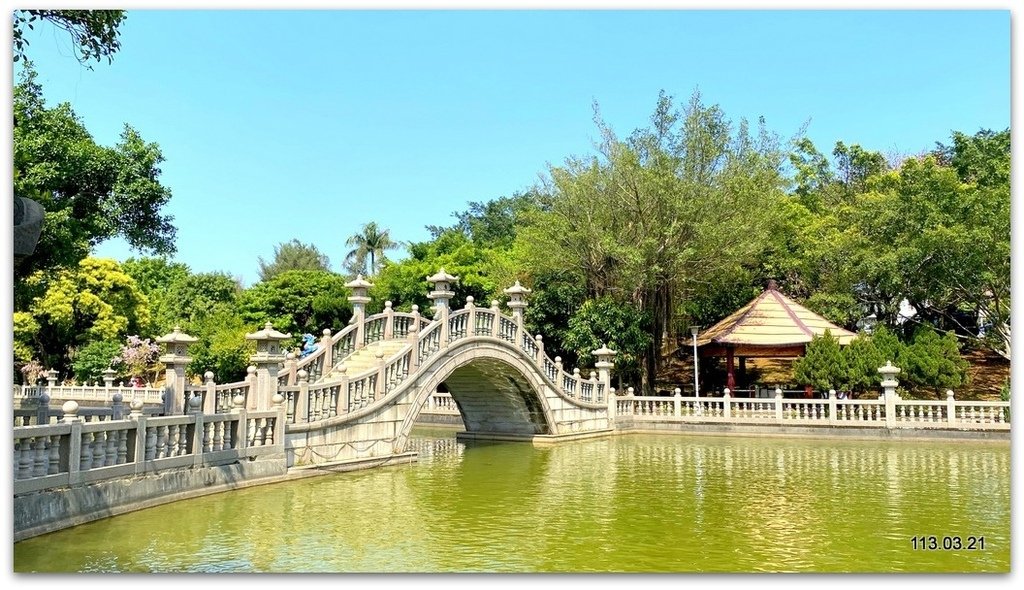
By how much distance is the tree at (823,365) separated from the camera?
17.4 metres

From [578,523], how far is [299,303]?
23.1 meters

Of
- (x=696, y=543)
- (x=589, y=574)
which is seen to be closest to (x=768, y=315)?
(x=696, y=543)

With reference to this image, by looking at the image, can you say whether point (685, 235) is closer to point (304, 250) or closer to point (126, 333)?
point (126, 333)

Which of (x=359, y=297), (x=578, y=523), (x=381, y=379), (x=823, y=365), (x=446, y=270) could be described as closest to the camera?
(x=578, y=523)

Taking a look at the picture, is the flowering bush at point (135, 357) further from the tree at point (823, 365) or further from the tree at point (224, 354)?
the tree at point (823, 365)

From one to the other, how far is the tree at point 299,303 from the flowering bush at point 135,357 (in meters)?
3.14

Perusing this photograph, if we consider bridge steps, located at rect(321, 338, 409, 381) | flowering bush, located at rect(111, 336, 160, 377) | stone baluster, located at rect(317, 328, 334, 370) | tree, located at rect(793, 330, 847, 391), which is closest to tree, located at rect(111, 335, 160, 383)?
flowering bush, located at rect(111, 336, 160, 377)

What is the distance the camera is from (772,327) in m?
19.1

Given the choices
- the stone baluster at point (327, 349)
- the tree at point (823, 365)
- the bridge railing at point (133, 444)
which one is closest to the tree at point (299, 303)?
the tree at point (823, 365)

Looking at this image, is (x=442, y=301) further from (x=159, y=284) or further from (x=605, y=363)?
(x=159, y=284)

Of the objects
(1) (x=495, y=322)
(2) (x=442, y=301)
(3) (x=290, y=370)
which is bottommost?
(3) (x=290, y=370)

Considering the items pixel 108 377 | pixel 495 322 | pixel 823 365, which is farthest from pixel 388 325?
pixel 108 377

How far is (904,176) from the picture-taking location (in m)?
19.1

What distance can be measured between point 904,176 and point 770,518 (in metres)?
13.4
